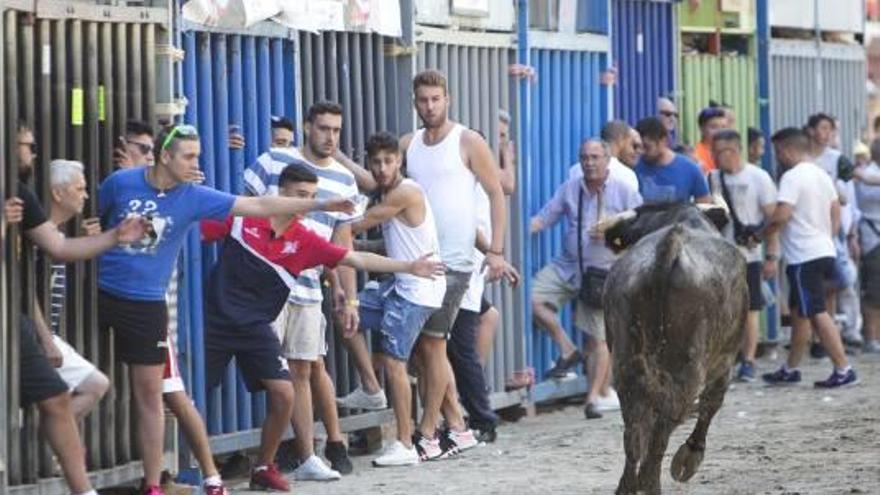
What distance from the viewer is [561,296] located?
17938 millimetres

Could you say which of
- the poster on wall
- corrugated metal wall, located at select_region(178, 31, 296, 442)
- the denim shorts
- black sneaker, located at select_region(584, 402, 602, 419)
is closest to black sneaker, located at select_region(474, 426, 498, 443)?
the denim shorts

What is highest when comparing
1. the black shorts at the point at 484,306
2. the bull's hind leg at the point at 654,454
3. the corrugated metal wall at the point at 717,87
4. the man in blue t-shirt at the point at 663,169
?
the corrugated metal wall at the point at 717,87

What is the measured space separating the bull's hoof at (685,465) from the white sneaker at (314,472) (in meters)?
1.96

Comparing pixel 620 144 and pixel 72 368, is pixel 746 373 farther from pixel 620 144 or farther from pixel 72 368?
pixel 72 368

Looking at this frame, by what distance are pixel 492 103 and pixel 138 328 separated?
551 centimetres

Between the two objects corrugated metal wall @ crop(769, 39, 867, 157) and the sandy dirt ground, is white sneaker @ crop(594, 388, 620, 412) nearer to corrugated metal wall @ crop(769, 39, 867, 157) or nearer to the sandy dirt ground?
the sandy dirt ground

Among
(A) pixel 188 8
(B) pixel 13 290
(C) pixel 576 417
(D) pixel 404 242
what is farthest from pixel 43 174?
(C) pixel 576 417

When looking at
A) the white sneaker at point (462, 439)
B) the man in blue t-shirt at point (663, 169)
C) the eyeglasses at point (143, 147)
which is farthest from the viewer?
the man in blue t-shirt at point (663, 169)

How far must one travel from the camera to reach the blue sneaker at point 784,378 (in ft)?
64.8

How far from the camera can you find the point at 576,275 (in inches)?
702

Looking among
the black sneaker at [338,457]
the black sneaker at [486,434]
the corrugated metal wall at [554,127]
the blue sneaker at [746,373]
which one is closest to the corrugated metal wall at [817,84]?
the blue sneaker at [746,373]

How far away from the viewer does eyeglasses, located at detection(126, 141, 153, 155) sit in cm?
1277

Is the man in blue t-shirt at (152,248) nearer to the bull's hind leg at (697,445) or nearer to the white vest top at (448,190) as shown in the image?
the bull's hind leg at (697,445)

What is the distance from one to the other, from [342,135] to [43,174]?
11.2 feet
